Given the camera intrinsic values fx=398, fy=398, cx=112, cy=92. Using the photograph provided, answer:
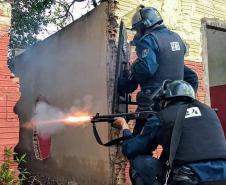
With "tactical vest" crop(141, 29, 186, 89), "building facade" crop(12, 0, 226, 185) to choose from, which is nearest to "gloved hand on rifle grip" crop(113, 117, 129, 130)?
"tactical vest" crop(141, 29, 186, 89)

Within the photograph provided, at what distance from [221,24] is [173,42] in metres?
3.56

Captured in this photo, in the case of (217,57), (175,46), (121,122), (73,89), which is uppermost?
(217,57)

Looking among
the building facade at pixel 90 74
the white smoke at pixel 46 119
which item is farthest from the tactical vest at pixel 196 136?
the white smoke at pixel 46 119

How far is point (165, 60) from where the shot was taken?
4684mm

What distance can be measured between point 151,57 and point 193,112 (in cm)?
130

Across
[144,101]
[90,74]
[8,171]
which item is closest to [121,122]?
[144,101]

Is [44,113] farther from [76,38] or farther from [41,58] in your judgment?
[76,38]

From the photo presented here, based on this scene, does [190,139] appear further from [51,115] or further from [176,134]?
[51,115]

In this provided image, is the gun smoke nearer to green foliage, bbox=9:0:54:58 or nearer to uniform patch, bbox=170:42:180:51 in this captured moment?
uniform patch, bbox=170:42:180:51

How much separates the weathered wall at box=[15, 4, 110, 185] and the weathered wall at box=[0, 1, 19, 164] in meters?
1.57

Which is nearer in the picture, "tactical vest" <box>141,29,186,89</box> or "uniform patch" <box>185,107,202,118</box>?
"uniform patch" <box>185,107,202,118</box>

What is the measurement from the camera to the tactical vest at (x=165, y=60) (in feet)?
15.3

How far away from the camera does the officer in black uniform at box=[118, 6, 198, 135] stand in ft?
14.9

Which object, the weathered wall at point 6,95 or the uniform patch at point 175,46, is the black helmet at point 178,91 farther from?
the weathered wall at point 6,95
